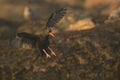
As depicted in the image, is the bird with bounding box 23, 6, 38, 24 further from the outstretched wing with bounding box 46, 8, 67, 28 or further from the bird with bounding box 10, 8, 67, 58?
the outstretched wing with bounding box 46, 8, 67, 28

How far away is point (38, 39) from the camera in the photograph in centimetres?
911

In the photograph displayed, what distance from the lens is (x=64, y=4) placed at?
1988 cm

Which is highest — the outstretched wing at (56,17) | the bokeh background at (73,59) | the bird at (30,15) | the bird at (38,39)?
the outstretched wing at (56,17)

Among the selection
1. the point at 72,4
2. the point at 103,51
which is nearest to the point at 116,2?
the point at 72,4

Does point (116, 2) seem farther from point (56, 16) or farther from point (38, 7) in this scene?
point (56, 16)

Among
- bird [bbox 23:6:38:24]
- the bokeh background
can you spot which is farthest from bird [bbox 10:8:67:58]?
bird [bbox 23:6:38:24]

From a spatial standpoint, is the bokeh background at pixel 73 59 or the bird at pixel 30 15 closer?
the bokeh background at pixel 73 59

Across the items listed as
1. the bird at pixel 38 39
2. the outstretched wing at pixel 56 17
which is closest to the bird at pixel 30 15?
the bird at pixel 38 39

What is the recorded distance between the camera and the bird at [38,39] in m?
8.68

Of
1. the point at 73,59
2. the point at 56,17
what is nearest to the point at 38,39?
the point at 56,17

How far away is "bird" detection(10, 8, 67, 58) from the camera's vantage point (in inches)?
342

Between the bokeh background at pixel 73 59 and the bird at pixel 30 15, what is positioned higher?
the bokeh background at pixel 73 59

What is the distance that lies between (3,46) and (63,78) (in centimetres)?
237

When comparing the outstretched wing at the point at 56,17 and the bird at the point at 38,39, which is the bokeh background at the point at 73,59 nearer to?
the bird at the point at 38,39
